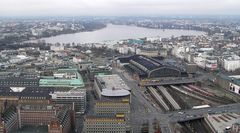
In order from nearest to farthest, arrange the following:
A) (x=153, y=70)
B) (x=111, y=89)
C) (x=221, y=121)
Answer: (x=221, y=121), (x=111, y=89), (x=153, y=70)

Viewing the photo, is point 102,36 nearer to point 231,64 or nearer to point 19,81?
point 231,64

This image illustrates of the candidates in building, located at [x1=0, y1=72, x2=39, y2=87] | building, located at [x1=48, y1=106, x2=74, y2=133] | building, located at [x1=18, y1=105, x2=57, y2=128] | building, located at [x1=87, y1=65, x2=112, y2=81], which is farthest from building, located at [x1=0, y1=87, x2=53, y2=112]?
building, located at [x1=87, y1=65, x2=112, y2=81]

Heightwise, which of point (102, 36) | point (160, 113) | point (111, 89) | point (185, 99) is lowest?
point (185, 99)

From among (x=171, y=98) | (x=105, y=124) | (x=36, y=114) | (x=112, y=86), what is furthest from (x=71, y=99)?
(x=171, y=98)


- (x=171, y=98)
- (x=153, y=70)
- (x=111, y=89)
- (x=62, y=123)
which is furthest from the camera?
(x=153, y=70)

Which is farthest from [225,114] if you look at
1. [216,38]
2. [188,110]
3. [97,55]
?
[216,38]

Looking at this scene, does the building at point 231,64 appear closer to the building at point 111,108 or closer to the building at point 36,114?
the building at point 111,108

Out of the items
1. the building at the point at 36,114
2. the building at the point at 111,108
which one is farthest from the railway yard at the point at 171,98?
the building at the point at 36,114
